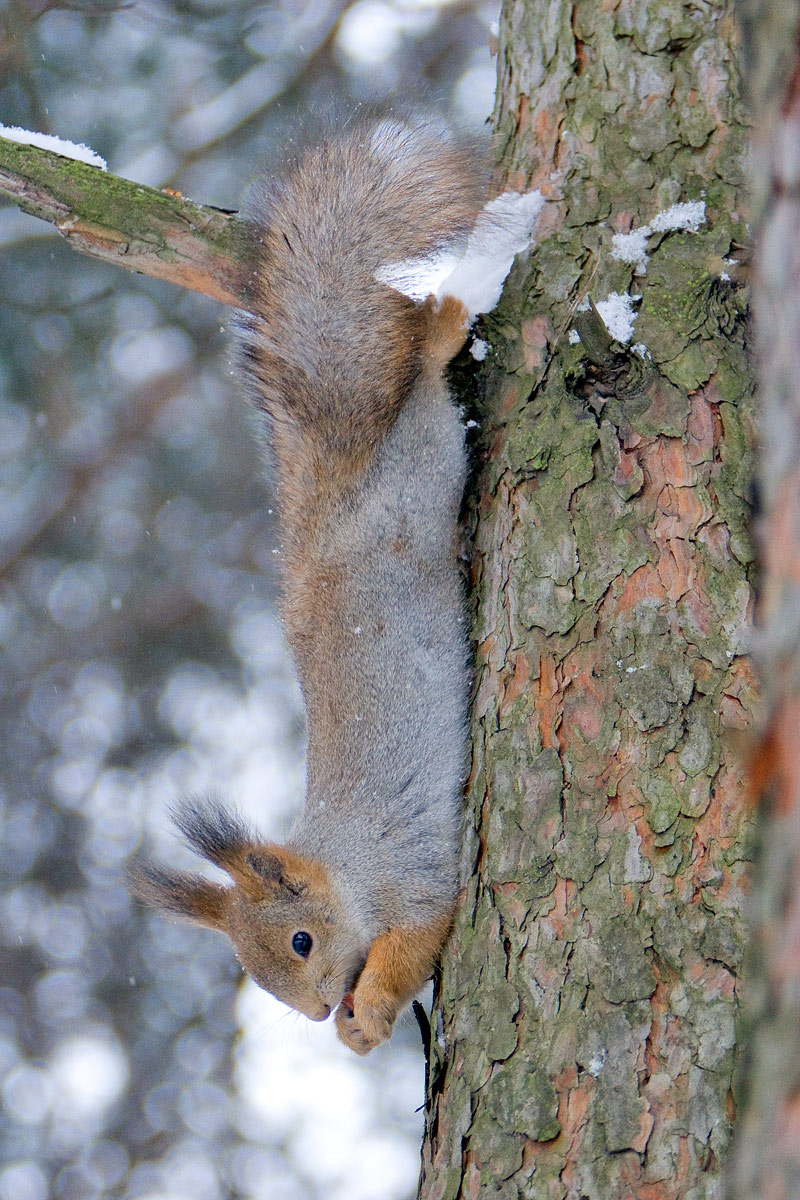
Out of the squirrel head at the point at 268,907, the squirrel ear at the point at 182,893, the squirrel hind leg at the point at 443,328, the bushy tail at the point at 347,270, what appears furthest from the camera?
the squirrel ear at the point at 182,893

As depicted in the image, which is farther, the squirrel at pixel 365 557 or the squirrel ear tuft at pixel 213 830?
the squirrel ear tuft at pixel 213 830

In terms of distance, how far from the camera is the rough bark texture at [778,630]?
0.49 metres

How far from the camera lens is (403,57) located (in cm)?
414

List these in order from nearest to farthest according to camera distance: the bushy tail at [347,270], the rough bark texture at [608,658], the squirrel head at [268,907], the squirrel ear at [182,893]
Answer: the rough bark texture at [608,658]
the bushy tail at [347,270]
the squirrel head at [268,907]
the squirrel ear at [182,893]

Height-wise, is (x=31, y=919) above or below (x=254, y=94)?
below

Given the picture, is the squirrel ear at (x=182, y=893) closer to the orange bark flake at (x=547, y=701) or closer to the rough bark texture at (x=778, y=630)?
the orange bark flake at (x=547, y=701)

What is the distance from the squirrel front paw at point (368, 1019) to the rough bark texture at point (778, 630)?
1490mm

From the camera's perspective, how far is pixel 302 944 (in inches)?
83.8

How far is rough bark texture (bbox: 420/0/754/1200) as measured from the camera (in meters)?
1.27

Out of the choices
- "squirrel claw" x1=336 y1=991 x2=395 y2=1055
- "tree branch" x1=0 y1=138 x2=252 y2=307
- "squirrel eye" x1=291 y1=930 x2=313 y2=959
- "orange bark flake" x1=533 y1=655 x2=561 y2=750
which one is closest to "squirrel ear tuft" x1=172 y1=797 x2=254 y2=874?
"squirrel eye" x1=291 y1=930 x2=313 y2=959

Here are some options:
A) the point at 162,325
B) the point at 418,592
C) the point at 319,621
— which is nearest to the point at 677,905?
the point at 418,592

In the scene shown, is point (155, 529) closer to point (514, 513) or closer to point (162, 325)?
point (162, 325)

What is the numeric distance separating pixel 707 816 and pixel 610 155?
94 cm

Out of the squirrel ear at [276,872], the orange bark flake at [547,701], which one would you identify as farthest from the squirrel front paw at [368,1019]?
the orange bark flake at [547,701]
